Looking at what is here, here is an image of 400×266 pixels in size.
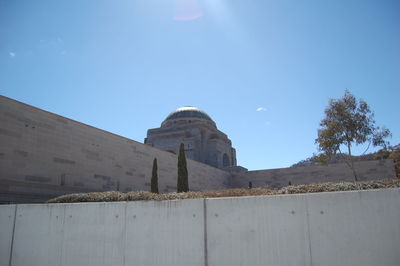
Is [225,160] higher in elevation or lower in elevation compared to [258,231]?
higher

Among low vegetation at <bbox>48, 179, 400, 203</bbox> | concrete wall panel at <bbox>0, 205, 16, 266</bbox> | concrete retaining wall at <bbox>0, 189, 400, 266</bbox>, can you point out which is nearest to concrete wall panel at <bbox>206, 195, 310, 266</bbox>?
concrete retaining wall at <bbox>0, 189, 400, 266</bbox>

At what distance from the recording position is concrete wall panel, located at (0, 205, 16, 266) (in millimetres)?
8789

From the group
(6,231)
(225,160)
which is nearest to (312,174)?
(225,160)

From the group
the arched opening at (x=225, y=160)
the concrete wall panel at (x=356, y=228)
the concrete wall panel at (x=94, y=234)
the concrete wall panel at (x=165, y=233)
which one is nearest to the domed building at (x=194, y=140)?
the arched opening at (x=225, y=160)

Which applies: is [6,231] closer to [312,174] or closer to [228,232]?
[228,232]

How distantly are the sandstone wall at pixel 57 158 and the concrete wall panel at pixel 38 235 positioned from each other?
200 inches

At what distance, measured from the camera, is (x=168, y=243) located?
6.36 meters

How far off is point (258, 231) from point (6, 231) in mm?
8148

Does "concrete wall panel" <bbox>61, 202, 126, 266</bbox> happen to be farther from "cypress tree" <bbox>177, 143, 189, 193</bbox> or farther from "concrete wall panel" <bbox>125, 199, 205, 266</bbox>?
→ "cypress tree" <bbox>177, 143, 189, 193</bbox>

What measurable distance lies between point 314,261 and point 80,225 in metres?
5.84

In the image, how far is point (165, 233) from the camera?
6449mm

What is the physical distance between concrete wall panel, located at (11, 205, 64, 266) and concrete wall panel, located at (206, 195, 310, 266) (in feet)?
15.2

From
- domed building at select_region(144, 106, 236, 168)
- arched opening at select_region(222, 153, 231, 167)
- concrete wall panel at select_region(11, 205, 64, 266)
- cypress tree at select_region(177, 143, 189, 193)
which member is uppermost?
domed building at select_region(144, 106, 236, 168)

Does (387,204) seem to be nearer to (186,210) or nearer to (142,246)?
(186,210)
